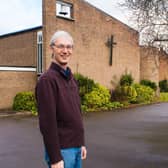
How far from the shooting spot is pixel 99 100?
1788 centimetres

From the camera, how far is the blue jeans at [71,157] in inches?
107

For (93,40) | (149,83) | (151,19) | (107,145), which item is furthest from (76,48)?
(107,145)

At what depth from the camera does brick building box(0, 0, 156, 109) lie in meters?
17.0

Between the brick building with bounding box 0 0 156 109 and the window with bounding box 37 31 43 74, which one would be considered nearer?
the brick building with bounding box 0 0 156 109

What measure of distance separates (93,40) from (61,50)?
1772cm

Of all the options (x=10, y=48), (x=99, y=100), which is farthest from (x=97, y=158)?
(x=10, y=48)

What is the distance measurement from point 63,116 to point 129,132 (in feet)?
26.0

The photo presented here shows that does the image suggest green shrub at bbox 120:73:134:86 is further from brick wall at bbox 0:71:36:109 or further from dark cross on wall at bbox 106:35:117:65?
brick wall at bbox 0:71:36:109

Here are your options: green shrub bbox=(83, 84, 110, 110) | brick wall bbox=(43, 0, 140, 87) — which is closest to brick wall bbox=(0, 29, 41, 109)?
brick wall bbox=(43, 0, 140, 87)

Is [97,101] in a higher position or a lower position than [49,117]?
lower

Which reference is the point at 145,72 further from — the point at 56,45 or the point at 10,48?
the point at 56,45

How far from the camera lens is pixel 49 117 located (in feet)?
8.55

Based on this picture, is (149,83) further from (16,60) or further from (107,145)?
(107,145)

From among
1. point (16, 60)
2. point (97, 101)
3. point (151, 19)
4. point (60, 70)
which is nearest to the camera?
point (60, 70)
